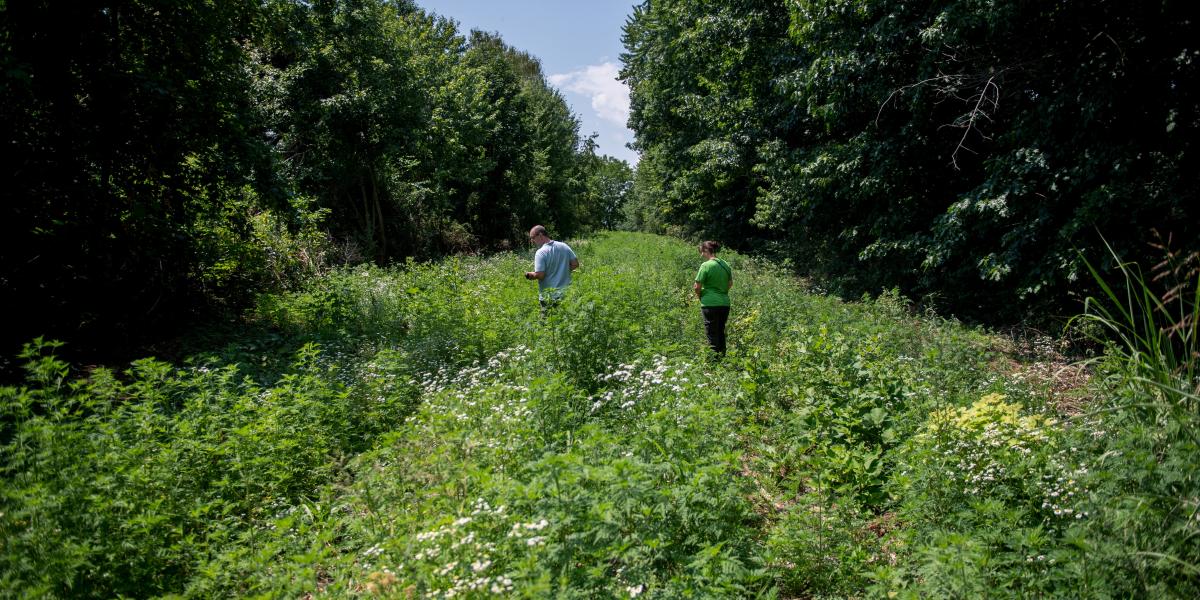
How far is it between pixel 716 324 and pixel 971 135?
890cm

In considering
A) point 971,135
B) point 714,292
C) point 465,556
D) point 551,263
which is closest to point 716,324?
point 714,292

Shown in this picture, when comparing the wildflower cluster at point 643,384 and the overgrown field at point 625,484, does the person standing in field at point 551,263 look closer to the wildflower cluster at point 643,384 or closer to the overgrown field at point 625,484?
the overgrown field at point 625,484

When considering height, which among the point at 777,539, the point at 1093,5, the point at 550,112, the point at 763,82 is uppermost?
the point at 550,112

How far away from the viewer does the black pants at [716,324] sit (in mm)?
7215

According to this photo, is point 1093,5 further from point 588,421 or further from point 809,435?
point 588,421

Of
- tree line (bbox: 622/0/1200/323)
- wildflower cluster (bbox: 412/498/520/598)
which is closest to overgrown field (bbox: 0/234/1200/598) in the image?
wildflower cluster (bbox: 412/498/520/598)

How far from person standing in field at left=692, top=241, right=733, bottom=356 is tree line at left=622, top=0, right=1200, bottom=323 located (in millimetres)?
3909

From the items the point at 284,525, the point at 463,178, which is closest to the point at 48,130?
the point at 284,525

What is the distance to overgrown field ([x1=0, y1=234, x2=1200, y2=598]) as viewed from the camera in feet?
9.18

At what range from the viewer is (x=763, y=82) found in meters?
17.2

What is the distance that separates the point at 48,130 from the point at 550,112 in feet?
124

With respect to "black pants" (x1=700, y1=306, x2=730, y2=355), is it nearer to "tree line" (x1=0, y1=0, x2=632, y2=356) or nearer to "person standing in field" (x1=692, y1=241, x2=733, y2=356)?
"person standing in field" (x1=692, y1=241, x2=733, y2=356)

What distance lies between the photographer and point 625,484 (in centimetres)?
303

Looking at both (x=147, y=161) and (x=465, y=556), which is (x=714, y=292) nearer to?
(x=465, y=556)
